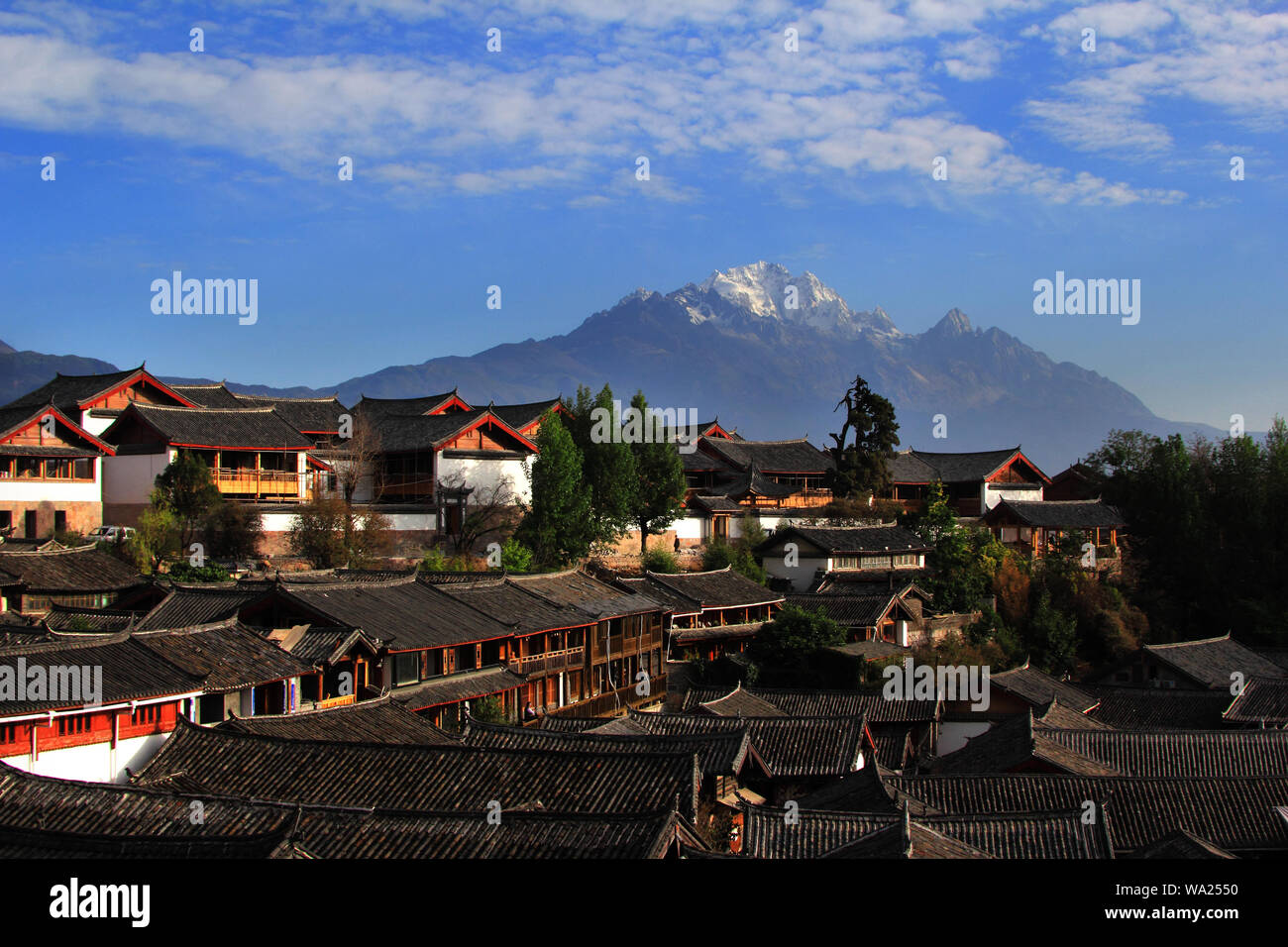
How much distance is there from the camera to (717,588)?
4116 cm

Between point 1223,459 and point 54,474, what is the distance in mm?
54422

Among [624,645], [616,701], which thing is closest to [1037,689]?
[624,645]

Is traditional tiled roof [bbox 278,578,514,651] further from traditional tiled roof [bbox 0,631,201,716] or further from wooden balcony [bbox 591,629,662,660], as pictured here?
wooden balcony [bbox 591,629,662,660]

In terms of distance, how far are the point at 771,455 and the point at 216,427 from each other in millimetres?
32618

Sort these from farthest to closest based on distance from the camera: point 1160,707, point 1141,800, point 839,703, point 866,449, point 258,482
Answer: point 866,449 → point 1160,707 → point 258,482 → point 839,703 → point 1141,800

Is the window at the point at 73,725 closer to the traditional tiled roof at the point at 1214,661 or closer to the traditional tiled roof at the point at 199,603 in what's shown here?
the traditional tiled roof at the point at 199,603

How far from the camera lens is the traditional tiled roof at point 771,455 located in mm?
59469

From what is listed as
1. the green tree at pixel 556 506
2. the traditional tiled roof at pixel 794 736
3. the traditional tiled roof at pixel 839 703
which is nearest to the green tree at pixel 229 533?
the green tree at pixel 556 506

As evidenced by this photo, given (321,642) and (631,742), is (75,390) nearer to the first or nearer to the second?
(321,642)

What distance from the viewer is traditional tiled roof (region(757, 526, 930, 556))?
47.3 meters

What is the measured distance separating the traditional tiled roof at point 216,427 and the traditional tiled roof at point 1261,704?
3250 centimetres
